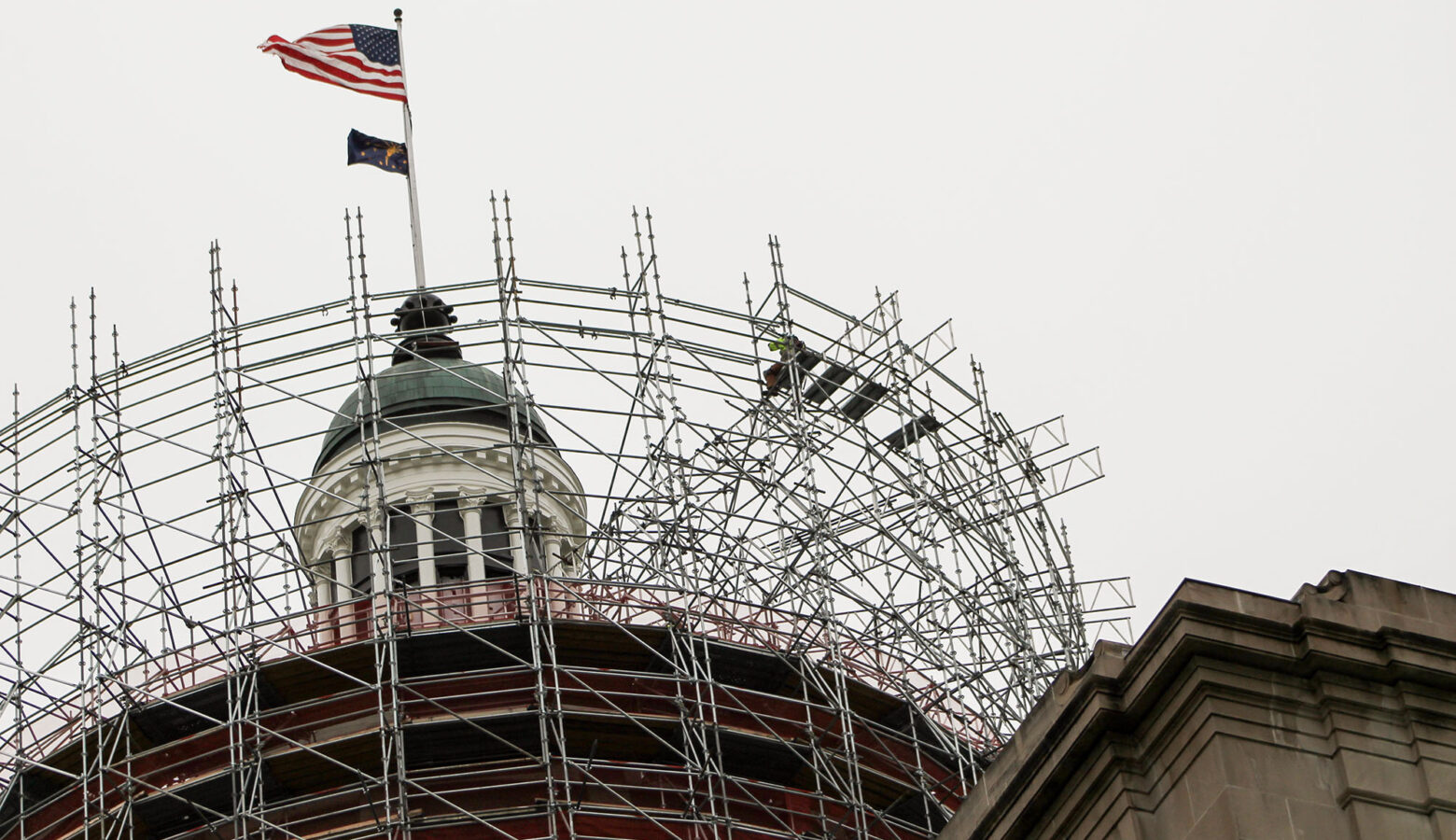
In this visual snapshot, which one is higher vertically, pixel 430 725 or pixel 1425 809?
pixel 430 725

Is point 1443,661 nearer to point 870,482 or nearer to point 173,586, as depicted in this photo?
point 870,482

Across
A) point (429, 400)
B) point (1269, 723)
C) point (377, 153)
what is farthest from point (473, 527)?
point (1269, 723)

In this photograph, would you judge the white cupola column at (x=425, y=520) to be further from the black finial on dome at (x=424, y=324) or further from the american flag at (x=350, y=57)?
the american flag at (x=350, y=57)

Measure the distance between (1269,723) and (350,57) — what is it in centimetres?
3331

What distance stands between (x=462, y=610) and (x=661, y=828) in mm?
5021

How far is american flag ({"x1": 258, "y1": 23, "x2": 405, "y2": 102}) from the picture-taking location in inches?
2298

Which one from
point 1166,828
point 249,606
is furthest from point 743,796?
point 1166,828

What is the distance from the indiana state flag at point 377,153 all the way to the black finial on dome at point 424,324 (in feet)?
8.97

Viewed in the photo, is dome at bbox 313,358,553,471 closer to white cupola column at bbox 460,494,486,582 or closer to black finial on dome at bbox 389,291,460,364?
black finial on dome at bbox 389,291,460,364

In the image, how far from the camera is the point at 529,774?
48062mm

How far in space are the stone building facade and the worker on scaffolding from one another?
23.5m

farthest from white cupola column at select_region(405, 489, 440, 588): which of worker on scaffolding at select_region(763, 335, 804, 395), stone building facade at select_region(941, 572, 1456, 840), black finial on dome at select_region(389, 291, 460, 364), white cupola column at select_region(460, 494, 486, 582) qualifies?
stone building facade at select_region(941, 572, 1456, 840)

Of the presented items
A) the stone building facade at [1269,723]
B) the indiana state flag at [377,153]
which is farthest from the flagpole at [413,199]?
the stone building facade at [1269,723]

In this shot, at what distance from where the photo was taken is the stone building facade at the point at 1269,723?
98.9 feet
